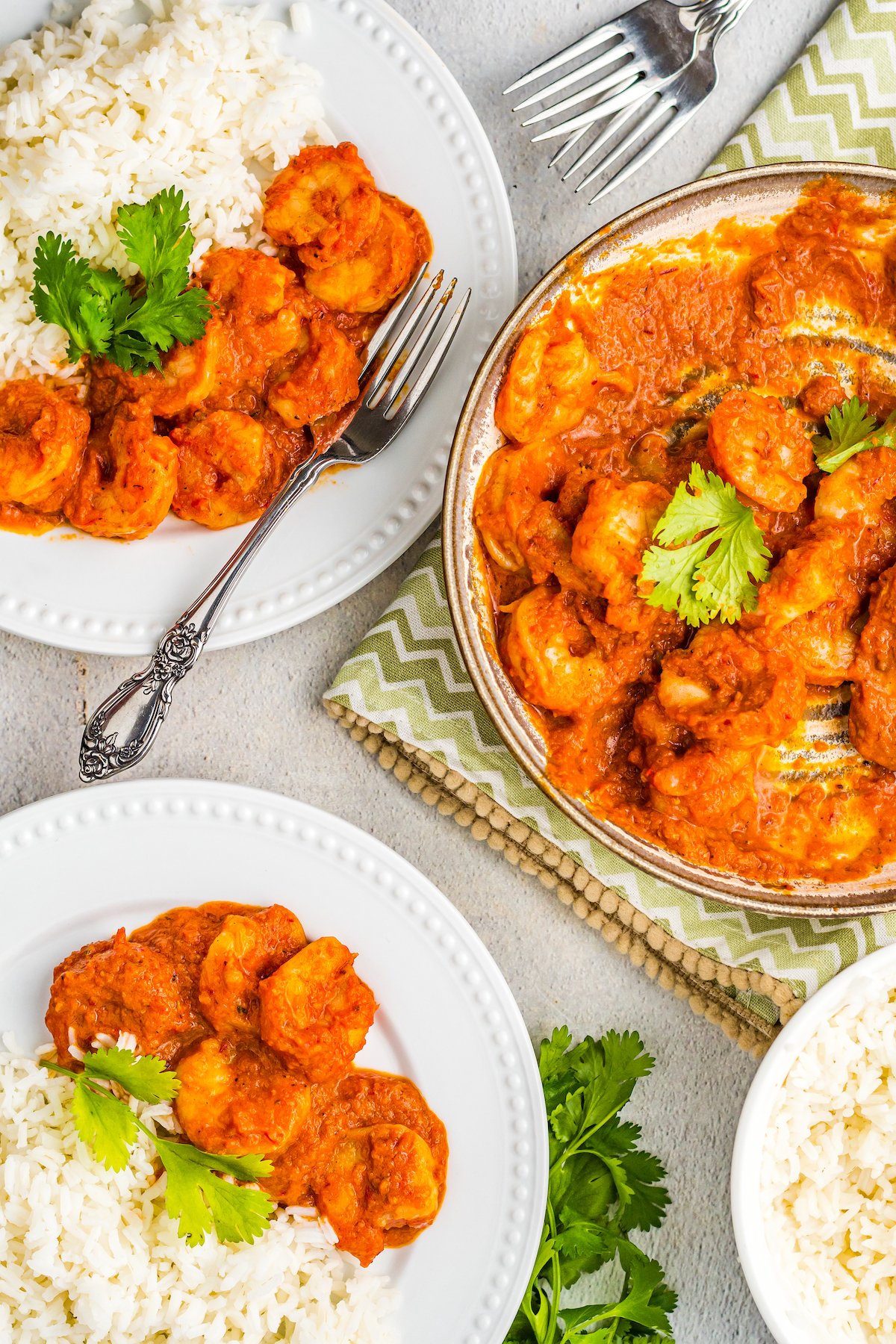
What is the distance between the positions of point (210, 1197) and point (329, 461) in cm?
188

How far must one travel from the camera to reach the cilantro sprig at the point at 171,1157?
2.76 m

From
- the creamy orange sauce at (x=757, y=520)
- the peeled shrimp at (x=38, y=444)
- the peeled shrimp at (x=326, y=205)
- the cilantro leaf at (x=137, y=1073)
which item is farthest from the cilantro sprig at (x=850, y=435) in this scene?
the cilantro leaf at (x=137, y=1073)

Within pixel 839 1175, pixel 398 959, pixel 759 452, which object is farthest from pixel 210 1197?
pixel 759 452

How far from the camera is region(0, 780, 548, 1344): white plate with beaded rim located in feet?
9.77

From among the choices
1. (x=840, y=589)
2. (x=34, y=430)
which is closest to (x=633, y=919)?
(x=840, y=589)

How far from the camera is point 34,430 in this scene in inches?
110

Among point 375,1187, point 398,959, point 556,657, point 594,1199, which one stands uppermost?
point 556,657

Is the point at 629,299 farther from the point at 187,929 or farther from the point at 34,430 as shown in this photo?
the point at 187,929

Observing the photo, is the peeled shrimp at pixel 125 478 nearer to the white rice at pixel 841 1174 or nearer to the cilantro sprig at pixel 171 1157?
the cilantro sprig at pixel 171 1157

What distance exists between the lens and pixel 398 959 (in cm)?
304

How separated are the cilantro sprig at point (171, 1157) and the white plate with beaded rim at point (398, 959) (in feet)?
1.00

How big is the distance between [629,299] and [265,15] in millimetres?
1205

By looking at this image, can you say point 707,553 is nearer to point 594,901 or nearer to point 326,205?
point 594,901

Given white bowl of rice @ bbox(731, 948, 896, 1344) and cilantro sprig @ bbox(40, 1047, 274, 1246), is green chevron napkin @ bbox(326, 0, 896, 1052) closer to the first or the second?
white bowl of rice @ bbox(731, 948, 896, 1344)
